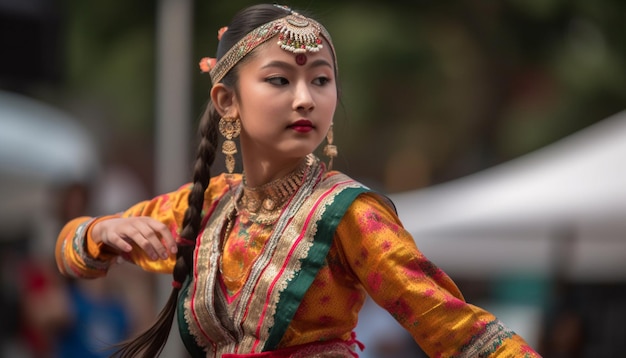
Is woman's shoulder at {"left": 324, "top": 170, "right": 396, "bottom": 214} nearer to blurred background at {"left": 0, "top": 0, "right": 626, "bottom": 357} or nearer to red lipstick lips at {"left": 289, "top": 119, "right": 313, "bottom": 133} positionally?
red lipstick lips at {"left": 289, "top": 119, "right": 313, "bottom": 133}

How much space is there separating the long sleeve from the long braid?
467mm

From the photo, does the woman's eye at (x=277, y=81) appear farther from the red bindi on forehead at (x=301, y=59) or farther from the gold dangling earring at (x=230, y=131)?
the gold dangling earring at (x=230, y=131)

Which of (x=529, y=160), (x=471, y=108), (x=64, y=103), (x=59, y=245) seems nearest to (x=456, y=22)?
(x=471, y=108)

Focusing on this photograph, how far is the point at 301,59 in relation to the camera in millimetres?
2975

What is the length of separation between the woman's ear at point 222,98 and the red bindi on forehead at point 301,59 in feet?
0.75

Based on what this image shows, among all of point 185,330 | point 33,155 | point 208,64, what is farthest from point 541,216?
point 33,155

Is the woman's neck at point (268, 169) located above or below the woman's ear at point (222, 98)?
below

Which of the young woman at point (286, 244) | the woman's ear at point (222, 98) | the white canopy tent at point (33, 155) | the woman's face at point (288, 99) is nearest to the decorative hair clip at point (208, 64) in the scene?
the young woman at point (286, 244)

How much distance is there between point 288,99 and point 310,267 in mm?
398

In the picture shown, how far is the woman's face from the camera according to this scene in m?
2.95

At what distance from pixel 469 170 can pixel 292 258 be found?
13.2m

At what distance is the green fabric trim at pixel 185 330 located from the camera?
3139 mm

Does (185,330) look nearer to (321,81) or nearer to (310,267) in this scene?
(310,267)

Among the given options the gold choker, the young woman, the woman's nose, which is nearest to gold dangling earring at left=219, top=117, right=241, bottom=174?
the young woman
